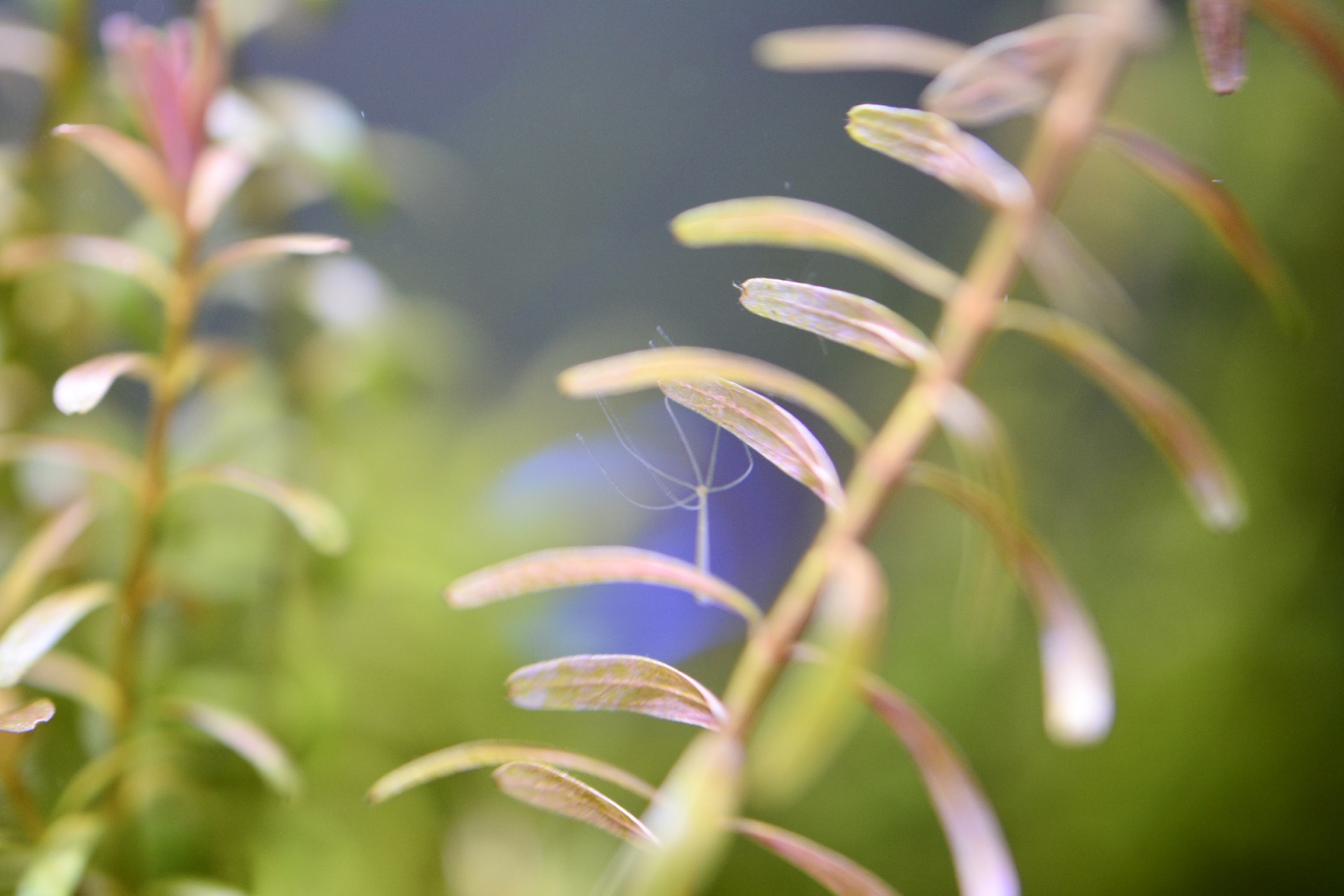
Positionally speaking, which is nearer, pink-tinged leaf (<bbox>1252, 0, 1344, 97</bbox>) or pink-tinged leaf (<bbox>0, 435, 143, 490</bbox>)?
pink-tinged leaf (<bbox>1252, 0, 1344, 97</bbox>)

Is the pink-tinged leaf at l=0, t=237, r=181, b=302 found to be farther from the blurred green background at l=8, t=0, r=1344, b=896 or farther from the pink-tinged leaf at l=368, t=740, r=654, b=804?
the pink-tinged leaf at l=368, t=740, r=654, b=804

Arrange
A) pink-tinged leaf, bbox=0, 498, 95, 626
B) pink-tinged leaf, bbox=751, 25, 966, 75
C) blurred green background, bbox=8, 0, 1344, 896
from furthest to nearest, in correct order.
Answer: blurred green background, bbox=8, 0, 1344, 896 → pink-tinged leaf, bbox=0, 498, 95, 626 → pink-tinged leaf, bbox=751, 25, 966, 75

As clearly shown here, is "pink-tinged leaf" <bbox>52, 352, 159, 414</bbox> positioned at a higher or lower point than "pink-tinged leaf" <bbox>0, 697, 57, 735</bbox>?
higher

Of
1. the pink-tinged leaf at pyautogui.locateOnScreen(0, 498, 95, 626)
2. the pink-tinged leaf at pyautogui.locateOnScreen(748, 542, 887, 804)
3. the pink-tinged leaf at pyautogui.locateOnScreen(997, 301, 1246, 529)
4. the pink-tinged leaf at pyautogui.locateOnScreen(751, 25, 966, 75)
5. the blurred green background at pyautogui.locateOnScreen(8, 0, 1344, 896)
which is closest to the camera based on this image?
the pink-tinged leaf at pyautogui.locateOnScreen(748, 542, 887, 804)

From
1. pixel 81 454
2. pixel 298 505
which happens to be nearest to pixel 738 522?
pixel 298 505

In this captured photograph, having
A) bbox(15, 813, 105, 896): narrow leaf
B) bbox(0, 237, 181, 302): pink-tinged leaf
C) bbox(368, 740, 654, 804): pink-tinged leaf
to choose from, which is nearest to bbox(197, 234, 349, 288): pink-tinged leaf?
bbox(0, 237, 181, 302): pink-tinged leaf

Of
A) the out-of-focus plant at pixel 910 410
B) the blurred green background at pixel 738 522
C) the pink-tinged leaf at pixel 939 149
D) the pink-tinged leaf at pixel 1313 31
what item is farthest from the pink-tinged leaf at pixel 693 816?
the blurred green background at pixel 738 522

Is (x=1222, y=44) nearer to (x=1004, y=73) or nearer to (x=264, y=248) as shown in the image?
(x=1004, y=73)

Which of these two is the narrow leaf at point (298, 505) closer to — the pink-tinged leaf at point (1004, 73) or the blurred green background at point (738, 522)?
the blurred green background at point (738, 522)
